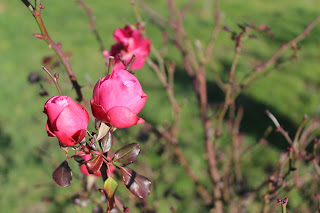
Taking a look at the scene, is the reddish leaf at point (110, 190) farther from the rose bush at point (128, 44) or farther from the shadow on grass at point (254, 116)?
the shadow on grass at point (254, 116)

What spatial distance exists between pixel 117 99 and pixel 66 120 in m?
0.10

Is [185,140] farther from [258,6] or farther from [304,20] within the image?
[258,6]

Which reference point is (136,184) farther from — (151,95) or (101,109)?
(151,95)

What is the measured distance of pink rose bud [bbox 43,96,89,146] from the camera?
605 mm

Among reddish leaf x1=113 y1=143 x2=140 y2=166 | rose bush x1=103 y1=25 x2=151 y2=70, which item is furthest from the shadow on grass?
reddish leaf x1=113 y1=143 x2=140 y2=166

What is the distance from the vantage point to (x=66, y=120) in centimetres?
61

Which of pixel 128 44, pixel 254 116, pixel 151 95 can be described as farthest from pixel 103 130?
pixel 151 95

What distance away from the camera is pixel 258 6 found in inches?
236

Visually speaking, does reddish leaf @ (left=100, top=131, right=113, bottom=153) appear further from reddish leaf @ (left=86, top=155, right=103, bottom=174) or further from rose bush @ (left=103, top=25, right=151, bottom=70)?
rose bush @ (left=103, top=25, right=151, bottom=70)

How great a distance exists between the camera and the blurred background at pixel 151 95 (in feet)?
7.25

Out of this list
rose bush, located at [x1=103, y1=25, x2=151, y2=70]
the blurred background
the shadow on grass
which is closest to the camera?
rose bush, located at [x1=103, y1=25, x2=151, y2=70]

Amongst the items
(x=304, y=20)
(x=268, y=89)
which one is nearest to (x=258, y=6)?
(x=304, y=20)

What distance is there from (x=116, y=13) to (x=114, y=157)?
538cm

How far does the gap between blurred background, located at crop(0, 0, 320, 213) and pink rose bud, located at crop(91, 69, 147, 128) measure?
294 mm
